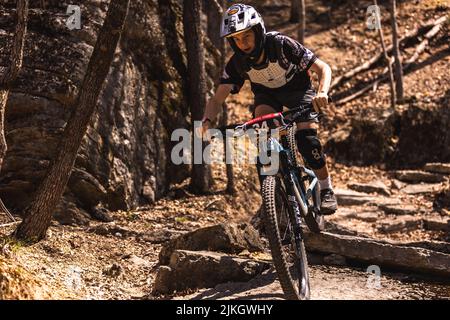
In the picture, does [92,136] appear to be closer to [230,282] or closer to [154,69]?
[154,69]

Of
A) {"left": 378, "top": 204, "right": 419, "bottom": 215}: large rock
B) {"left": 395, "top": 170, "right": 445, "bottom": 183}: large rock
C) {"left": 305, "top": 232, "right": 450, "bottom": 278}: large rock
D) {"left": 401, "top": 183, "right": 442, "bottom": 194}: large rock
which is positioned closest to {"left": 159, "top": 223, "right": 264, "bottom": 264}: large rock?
{"left": 305, "top": 232, "right": 450, "bottom": 278}: large rock

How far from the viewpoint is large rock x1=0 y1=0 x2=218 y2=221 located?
8812mm

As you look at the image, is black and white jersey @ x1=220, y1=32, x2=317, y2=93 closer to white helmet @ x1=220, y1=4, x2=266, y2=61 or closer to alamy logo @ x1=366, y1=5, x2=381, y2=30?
white helmet @ x1=220, y1=4, x2=266, y2=61

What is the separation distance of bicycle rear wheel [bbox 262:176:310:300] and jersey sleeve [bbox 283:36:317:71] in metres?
1.35

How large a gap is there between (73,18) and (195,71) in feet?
10.9

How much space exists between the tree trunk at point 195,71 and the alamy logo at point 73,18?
3.05 m

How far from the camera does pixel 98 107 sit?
9.62 meters

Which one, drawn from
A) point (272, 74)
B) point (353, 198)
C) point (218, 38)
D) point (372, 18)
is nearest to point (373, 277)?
point (272, 74)

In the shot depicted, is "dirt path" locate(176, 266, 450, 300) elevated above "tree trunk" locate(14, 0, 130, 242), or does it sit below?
below

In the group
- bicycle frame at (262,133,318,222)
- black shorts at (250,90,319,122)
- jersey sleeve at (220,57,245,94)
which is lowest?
bicycle frame at (262,133,318,222)

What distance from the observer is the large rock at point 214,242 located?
6832 millimetres

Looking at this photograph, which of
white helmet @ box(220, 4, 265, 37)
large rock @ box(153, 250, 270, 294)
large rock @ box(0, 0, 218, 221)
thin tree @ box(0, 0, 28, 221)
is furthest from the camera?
large rock @ box(0, 0, 218, 221)

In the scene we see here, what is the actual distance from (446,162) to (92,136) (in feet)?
33.9

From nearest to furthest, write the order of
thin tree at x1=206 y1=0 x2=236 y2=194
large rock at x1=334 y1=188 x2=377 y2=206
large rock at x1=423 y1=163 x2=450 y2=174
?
1. thin tree at x1=206 y1=0 x2=236 y2=194
2. large rock at x1=334 y1=188 x2=377 y2=206
3. large rock at x1=423 y1=163 x2=450 y2=174
